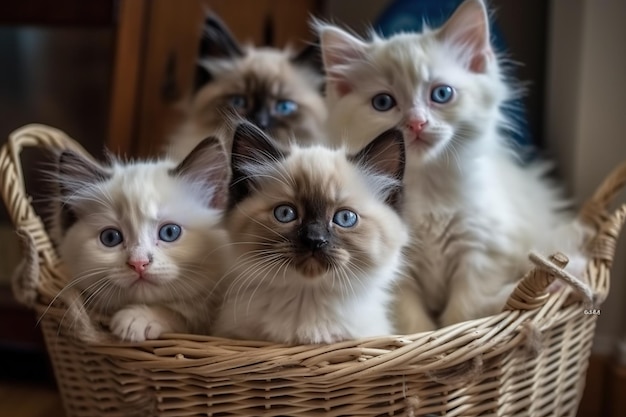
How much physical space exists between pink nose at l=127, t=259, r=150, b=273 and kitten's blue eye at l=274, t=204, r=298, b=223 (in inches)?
9.3

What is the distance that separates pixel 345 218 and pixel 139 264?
1.14 ft

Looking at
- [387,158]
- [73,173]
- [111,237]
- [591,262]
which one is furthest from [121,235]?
[591,262]

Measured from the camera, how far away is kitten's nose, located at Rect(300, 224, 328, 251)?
3.25 feet

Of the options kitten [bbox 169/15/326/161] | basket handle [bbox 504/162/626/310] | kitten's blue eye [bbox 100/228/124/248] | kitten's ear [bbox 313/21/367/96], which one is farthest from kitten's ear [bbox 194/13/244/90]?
basket handle [bbox 504/162/626/310]

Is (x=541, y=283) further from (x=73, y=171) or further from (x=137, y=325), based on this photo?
(x=73, y=171)

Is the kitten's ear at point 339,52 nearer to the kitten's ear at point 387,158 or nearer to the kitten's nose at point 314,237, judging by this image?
the kitten's ear at point 387,158

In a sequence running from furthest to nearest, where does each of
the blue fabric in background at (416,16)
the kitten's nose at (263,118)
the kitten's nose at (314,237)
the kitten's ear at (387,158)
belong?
the blue fabric in background at (416,16)
the kitten's nose at (263,118)
the kitten's ear at (387,158)
the kitten's nose at (314,237)

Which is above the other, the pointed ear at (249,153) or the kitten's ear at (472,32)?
the kitten's ear at (472,32)

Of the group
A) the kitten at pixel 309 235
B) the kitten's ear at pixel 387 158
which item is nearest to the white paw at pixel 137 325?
the kitten at pixel 309 235

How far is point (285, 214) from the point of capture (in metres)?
1.06

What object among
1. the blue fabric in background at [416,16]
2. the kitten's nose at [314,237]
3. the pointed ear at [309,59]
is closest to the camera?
the kitten's nose at [314,237]

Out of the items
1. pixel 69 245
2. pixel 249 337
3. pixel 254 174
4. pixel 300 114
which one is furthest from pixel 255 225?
pixel 300 114

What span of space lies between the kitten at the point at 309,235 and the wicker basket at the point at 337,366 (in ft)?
0.24

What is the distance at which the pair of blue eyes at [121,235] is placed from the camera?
117cm
